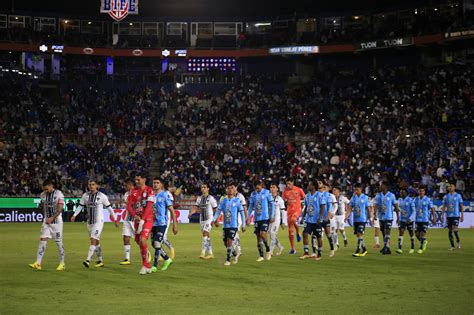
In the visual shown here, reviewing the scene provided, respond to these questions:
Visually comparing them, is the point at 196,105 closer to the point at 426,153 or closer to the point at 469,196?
the point at 426,153

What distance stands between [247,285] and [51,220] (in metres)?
6.15

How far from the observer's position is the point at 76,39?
69.1 meters

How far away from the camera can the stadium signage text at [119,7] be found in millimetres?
52750

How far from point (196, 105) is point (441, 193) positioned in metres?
25.3

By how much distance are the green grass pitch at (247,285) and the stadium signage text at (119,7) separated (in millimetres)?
27768

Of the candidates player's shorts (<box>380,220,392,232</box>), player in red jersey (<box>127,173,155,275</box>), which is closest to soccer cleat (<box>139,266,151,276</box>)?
player in red jersey (<box>127,173,155,275</box>)

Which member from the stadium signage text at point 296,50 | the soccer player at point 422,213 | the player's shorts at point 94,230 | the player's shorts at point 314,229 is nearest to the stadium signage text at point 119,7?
the stadium signage text at point 296,50

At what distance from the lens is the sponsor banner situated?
6066 centimetres

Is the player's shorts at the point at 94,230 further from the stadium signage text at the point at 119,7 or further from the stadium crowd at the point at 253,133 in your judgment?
the stadium signage text at the point at 119,7

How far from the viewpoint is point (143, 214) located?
19922 mm

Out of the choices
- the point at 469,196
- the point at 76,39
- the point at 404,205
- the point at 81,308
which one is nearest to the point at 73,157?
the point at 76,39

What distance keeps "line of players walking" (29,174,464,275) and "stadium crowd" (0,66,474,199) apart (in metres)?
16.7

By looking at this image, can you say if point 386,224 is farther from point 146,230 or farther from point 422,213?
point 146,230

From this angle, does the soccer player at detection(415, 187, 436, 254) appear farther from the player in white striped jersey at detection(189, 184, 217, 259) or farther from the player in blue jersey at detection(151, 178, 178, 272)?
the player in blue jersey at detection(151, 178, 178, 272)
